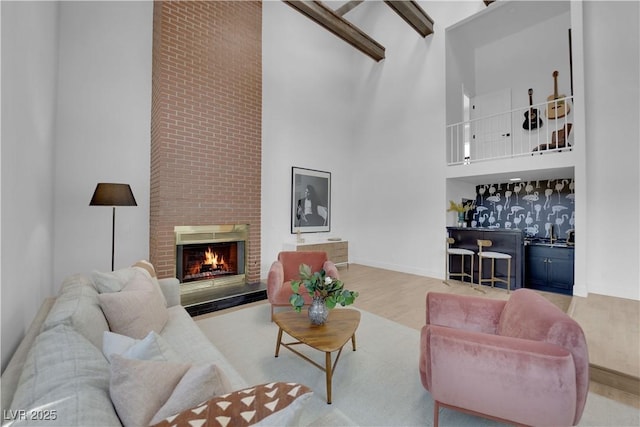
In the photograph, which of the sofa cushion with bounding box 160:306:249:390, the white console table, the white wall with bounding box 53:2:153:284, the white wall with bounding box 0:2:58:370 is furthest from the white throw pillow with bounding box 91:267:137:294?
the white console table

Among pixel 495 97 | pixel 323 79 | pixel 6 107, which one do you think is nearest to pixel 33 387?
pixel 6 107

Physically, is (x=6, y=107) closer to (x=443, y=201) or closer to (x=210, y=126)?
(x=210, y=126)

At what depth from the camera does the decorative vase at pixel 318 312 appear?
2137 mm

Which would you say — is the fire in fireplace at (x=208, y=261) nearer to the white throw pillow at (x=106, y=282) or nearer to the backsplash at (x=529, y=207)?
the white throw pillow at (x=106, y=282)

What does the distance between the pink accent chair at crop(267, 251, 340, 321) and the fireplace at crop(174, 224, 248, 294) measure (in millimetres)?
1109

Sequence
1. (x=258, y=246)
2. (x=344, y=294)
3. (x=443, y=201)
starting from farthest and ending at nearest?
(x=443, y=201) < (x=258, y=246) < (x=344, y=294)

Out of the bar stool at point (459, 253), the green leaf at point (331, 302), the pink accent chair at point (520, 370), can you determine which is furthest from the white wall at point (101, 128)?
the bar stool at point (459, 253)

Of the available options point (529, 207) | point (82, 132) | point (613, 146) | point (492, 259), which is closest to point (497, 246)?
point (492, 259)

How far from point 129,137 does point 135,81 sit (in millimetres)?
807

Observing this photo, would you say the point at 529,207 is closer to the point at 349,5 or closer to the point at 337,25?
the point at 337,25

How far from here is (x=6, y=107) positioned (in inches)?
51.6

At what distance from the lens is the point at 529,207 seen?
16.3 feet

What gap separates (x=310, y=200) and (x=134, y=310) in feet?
13.8

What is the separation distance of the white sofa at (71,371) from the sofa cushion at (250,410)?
0.03m
